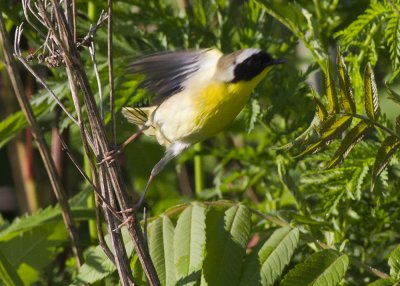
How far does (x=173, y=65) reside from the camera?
1.85m

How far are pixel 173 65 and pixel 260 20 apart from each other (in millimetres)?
445

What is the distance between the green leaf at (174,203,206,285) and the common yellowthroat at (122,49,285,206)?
16 cm

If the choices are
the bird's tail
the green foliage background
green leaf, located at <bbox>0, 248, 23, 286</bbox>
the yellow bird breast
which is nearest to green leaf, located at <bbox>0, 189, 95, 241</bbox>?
the green foliage background

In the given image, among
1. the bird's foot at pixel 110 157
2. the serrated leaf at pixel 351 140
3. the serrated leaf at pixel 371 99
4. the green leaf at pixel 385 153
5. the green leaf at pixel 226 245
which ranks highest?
the bird's foot at pixel 110 157

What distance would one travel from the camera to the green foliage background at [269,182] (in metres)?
1.64

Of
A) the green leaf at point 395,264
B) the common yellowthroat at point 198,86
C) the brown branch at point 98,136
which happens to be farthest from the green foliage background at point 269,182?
the brown branch at point 98,136

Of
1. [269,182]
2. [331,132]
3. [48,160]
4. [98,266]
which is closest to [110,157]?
[331,132]

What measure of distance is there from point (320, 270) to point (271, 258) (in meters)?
0.11

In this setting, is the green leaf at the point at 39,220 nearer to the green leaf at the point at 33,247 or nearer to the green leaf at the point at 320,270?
the green leaf at the point at 33,247

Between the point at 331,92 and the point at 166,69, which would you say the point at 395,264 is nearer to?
the point at 331,92

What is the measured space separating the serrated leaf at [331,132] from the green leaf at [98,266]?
47 centimetres

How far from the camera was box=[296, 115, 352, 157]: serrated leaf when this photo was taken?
140 centimetres

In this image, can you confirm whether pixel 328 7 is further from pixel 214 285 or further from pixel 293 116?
pixel 214 285

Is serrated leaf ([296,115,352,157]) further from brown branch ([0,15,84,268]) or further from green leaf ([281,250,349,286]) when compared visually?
brown branch ([0,15,84,268])
